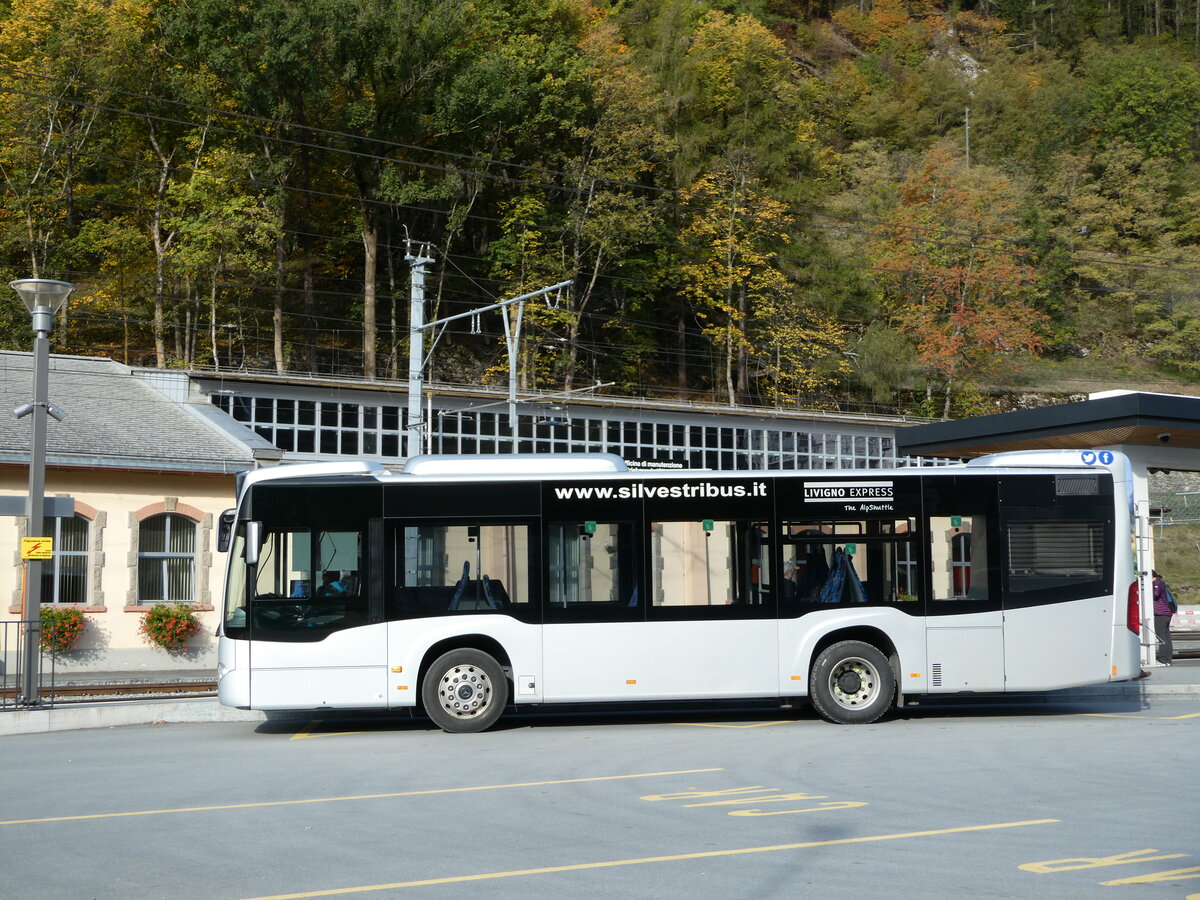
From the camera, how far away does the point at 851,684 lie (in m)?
15.8

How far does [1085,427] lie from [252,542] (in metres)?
14.7

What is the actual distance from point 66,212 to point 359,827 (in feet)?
150

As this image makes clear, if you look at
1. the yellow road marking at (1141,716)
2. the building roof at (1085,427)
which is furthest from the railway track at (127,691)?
the building roof at (1085,427)

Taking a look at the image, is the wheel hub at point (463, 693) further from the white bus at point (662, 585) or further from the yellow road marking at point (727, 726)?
the yellow road marking at point (727, 726)

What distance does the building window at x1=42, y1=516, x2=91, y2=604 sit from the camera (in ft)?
85.4

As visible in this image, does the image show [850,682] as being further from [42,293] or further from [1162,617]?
[42,293]

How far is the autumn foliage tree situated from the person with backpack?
122ft

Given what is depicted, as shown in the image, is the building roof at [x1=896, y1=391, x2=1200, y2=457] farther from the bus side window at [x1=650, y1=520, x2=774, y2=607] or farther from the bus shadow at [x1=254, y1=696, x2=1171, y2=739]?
the bus side window at [x1=650, y1=520, x2=774, y2=607]

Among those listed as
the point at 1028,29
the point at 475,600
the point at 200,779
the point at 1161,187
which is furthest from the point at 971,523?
the point at 1028,29

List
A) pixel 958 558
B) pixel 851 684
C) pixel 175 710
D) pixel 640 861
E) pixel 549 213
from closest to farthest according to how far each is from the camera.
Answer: pixel 640 861, pixel 851 684, pixel 958 558, pixel 175 710, pixel 549 213

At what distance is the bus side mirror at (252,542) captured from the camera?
14.9m

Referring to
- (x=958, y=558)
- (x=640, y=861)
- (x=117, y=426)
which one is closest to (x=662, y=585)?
(x=958, y=558)

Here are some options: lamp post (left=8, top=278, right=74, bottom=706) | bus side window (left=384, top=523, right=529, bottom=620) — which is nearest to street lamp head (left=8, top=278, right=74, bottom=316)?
lamp post (left=8, top=278, right=74, bottom=706)

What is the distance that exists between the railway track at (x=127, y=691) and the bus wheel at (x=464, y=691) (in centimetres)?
554
